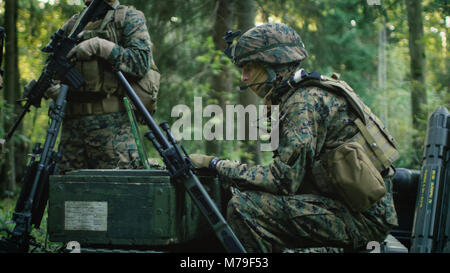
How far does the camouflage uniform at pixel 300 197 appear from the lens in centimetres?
274

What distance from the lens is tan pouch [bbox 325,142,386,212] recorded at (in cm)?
266

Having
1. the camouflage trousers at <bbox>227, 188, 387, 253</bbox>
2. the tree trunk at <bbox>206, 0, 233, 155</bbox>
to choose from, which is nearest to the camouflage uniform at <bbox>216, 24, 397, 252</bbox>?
the camouflage trousers at <bbox>227, 188, 387, 253</bbox>

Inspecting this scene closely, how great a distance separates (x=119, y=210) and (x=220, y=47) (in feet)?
19.4

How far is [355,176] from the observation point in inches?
105

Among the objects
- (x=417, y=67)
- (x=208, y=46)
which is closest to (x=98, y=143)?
(x=208, y=46)

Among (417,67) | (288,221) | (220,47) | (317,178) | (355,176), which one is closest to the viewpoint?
(355,176)

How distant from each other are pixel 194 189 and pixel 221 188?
2.23 feet

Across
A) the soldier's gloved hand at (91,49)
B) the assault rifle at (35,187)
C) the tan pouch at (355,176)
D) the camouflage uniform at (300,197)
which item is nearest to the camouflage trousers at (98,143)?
the soldier's gloved hand at (91,49)

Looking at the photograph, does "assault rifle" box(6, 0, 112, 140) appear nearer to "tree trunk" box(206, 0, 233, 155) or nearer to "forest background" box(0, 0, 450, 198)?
"forest background" box(0, 0, 450, 198)

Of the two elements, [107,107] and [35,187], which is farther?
[107,107]

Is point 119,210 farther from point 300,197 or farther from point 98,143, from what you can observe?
point 98,143

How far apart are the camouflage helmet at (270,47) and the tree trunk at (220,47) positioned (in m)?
4.67

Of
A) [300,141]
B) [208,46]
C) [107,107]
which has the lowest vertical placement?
[300,141]

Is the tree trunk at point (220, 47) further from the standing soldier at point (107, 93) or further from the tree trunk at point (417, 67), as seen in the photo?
the tree trunk at point (417, 67)
